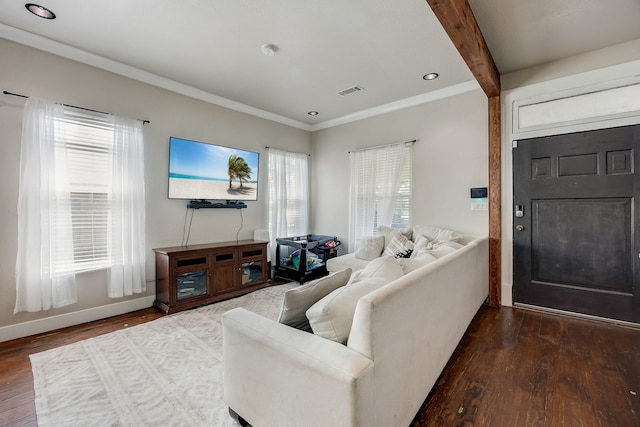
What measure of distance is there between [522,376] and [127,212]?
3.92 metres

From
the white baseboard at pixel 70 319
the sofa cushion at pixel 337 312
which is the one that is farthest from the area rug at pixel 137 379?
the sofa cushion at pixel 337 312

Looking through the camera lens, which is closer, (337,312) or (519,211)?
(337,312)

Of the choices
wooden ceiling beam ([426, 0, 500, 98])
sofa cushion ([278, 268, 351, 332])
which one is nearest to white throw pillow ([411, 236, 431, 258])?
wooden ceiling beam ([426, 0, 500, 98])

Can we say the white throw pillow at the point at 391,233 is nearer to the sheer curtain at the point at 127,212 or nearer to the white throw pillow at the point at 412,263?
the white throw pillow at the point at 412,263

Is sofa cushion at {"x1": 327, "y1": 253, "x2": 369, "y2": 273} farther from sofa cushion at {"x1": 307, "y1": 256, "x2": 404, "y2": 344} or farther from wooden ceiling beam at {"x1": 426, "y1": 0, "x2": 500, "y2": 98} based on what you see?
wooden ceiling beam at {"x1": 426, "y1": 0, "x2": 500, "y2": 98}

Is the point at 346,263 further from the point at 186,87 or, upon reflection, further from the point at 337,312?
the point at 186,87

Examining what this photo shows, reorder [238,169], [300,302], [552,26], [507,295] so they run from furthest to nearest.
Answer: [238,169]
[507,295]
[552,26]
[300,302]

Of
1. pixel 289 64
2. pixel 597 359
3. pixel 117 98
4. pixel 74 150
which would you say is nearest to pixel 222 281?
pixel 74 150

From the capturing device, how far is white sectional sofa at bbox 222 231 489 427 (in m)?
1.05

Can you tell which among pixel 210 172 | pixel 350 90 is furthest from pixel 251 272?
pixel 350 90

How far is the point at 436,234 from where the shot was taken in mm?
3600

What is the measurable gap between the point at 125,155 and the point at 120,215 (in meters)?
0.67

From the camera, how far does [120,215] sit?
309cm

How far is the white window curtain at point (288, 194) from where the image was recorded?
4.71 m
